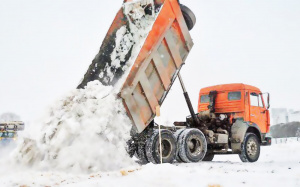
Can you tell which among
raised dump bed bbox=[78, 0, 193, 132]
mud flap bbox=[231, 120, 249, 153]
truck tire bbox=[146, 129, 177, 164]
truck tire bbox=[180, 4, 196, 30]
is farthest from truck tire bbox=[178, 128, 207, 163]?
truck tire bbox=[180, 4, 196, 30]

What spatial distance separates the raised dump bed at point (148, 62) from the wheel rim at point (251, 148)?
430 centimetres

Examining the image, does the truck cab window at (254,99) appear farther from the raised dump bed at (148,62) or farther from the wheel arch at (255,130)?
the raised dump bed at (148,62)

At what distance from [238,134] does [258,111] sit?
4.56 feet

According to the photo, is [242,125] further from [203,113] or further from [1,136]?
[1,136]

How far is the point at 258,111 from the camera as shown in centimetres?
1120

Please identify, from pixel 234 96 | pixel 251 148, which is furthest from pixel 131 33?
pixel 251 148

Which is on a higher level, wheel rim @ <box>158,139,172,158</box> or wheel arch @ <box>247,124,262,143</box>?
wheel arch @ <box>247,124,262,143</box>

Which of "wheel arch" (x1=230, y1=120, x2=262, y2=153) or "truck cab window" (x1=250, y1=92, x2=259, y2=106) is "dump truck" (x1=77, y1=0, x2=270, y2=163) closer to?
"wheel arch" (x1=230, y1=120, x2=262, y2=153)

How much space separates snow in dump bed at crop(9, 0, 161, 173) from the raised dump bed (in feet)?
1.08

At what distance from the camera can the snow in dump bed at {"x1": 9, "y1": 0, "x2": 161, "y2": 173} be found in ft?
20.4

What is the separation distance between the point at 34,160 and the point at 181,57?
13.8 feet

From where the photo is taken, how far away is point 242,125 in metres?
10.6

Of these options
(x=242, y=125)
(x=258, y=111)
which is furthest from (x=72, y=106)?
(x=258, y=111)

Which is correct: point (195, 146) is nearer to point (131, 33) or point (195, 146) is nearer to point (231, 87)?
point (231, 87)
